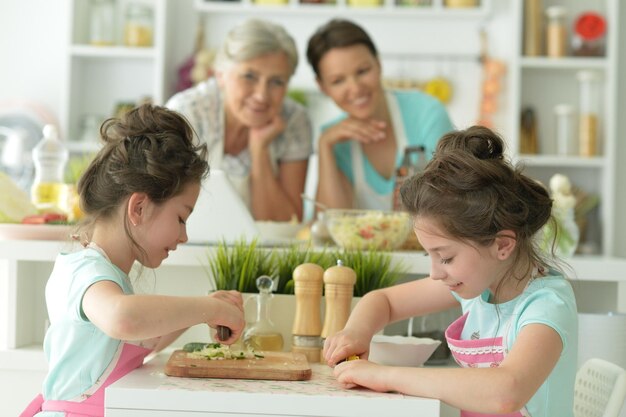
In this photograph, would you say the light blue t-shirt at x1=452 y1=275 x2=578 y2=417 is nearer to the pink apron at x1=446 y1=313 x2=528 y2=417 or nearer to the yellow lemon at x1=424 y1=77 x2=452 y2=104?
the pink apron at x1=446 y1=313 x2=528 y2=417

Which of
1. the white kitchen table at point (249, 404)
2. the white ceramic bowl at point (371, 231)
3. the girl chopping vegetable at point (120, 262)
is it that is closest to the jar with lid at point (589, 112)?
the white ceramic bowl at point (371, 231)

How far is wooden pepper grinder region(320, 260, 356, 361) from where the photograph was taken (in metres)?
1.57

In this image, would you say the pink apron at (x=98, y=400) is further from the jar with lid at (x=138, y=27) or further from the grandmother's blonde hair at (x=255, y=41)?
the jar with lid at (x=138, y=27)

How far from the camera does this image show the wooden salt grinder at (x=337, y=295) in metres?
1.57

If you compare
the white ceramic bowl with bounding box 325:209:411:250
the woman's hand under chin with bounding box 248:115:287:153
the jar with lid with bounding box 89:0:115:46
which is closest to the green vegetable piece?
the white ceramic bowl with bounding box 325:209:411:250

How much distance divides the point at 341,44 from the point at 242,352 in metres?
1.62

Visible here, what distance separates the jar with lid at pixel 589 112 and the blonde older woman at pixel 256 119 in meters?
1.42

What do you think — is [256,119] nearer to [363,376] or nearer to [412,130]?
[412,130]

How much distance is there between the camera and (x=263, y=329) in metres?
1.61

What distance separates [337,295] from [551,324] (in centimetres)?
42

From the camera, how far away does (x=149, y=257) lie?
1.47 metres

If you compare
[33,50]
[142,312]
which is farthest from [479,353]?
[33,50]

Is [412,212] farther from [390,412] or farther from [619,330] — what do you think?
[619,330]

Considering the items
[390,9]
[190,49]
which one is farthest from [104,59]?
[390,9]
